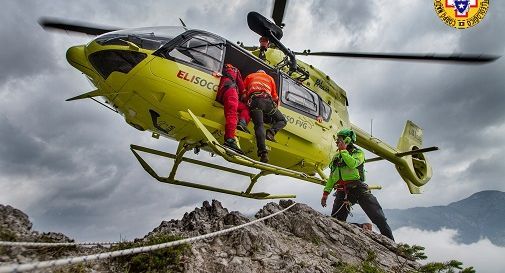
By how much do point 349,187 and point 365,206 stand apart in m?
0.54

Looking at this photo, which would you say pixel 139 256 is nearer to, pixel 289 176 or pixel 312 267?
pixel 312 267

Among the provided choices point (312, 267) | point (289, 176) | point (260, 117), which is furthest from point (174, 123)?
point (312, 267)

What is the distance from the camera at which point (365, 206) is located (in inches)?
311

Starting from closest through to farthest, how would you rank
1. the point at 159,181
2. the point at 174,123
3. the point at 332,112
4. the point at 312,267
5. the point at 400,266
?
1. the point at 312,267
2. the point at 400,266
3. the point at 174,123
4. the point at 159,181
5. the point at 332,112

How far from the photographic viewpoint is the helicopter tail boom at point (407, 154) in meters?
11.6

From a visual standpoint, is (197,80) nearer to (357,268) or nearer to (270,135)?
(270,135)

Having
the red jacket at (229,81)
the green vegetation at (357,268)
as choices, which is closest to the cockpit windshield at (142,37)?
the red jacket at (229,81)

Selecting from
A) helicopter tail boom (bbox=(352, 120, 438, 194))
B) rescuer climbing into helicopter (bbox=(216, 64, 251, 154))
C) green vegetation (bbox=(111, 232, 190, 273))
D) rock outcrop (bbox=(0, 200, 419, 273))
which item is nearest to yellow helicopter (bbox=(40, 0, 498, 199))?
rescuer climbing into helicopter (bbox=(216, 64, 251, 154))

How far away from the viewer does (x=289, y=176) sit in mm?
7254

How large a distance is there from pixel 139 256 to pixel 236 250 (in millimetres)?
1325

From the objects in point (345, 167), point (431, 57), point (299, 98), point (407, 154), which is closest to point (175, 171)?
point (299, 98)

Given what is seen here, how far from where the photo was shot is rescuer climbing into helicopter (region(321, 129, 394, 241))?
780cm

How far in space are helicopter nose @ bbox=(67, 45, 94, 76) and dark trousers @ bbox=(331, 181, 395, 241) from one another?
6.01 m

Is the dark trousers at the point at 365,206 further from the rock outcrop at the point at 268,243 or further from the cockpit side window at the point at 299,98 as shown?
the cockpit side window at the point at 299,98
